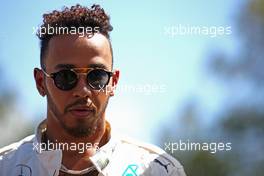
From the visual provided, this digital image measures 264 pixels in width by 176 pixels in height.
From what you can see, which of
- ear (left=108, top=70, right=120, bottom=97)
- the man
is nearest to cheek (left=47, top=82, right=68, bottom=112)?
the man

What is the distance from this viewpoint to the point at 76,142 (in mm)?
1199

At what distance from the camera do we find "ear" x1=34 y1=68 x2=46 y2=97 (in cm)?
120

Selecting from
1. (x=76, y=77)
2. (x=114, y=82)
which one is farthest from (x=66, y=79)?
(x=114, y=82)

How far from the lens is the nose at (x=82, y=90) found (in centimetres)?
114

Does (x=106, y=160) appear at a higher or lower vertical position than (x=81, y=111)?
lower

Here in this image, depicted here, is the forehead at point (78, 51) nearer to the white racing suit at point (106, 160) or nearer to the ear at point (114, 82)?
the ear at point (114, 82)

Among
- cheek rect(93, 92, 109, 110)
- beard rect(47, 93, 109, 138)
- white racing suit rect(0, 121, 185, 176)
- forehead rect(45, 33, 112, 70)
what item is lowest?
white racing suit rect(0, 121, 185, 176)

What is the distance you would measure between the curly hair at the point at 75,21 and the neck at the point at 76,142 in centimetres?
16

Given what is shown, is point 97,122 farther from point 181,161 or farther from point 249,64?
point 249,64

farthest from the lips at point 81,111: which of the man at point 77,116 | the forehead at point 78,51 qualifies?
the forehead at point 78,51

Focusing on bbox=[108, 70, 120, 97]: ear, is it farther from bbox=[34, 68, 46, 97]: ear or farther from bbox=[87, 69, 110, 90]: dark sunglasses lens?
bbox=[34, 68, 46, 97]: ear

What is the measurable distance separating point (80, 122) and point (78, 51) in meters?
0.18

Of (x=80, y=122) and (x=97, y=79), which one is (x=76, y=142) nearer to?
(x=80, y=122)

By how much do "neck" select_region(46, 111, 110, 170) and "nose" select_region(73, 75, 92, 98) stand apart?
8 cm
